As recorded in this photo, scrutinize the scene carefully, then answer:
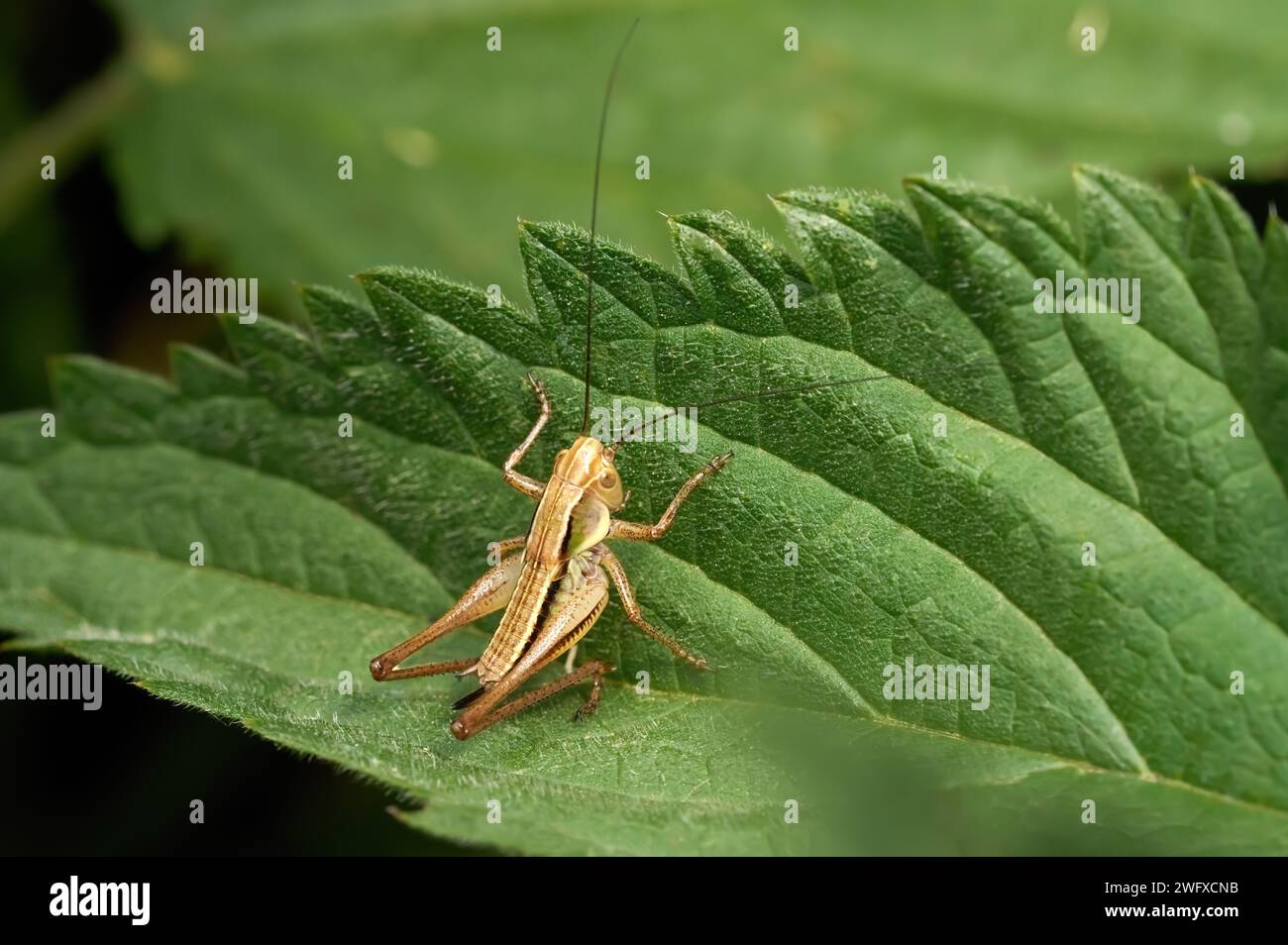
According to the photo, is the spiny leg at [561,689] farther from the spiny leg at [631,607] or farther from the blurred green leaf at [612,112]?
the blurred green leaf at [612,112]

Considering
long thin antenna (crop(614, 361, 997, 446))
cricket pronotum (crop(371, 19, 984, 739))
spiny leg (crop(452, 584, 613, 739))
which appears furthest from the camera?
cricket pronotum (crop(371, 19, 984, 739))

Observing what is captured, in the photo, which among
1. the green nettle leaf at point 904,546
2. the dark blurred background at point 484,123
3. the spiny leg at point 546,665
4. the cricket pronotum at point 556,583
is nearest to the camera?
the green nettle leaf at point 904,546

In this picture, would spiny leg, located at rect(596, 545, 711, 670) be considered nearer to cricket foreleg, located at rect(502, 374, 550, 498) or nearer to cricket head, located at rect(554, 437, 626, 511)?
cricket head, located at rect(554, 437, 626, 511)

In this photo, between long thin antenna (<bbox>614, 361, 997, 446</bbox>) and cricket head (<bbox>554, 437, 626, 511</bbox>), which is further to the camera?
cricket head (<bbox>554, 437, 626, 511</bbox>)

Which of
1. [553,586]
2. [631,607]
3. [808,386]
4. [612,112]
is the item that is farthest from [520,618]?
[612,112]

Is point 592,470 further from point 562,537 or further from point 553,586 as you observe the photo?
point 553,586

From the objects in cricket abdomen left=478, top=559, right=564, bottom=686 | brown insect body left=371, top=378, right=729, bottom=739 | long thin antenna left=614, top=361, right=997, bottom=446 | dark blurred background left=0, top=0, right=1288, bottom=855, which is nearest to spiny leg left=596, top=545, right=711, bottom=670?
brown insect body left=371, top=378, right=729, bottom=739

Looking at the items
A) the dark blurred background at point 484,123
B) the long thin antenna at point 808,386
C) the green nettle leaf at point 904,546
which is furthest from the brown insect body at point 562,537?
the dark blurred background at point 484,123
